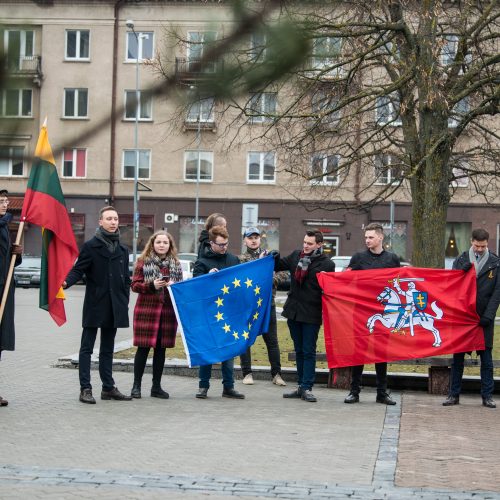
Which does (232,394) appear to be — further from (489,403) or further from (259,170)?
(259,170)

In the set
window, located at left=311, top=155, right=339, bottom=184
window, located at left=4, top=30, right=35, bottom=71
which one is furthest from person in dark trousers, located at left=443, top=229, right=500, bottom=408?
window, located at left=311, top=155, right=339, bottom=184

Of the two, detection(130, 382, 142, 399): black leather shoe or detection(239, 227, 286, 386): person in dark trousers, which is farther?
detection(239, 227, 286, 386): person in dark trousers

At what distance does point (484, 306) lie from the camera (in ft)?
39.1

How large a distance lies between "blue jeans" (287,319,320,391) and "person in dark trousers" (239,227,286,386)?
626 millimetres

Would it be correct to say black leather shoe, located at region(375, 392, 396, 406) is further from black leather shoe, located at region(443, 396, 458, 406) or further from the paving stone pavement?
black leather shoe, located at region(443, 396, 458, 406)

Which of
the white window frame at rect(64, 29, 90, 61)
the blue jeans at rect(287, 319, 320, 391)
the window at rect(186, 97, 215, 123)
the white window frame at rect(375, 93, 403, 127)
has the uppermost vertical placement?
the white window frame at rect(375, 93, 403, 127)

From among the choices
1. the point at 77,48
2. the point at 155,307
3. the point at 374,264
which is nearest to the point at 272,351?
the point at 374,264

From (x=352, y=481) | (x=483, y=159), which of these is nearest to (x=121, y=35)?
(x=352, y=481)

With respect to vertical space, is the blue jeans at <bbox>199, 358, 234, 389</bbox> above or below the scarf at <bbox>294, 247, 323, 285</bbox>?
below

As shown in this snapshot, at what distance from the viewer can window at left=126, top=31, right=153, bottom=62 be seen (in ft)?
8.25

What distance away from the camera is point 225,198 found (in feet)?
173

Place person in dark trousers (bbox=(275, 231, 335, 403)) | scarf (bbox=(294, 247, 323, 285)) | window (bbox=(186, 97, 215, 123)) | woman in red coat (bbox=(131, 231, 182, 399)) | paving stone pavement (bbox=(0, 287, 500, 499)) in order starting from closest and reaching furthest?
window (bbox=(186, 97, 215, 123)), paving stone pavement (bbox=(0, 287, 500, 499)), woman in red coat (bbox=(131, 231, 182, 399)), person in dark trousers (bbox=(275, 231, 335, 403)), scarf (bbox=(294, 247, 323, 285))

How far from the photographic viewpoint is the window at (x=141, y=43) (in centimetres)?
252

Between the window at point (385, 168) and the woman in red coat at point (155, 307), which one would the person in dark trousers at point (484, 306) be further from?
the window at point (385, 168)
